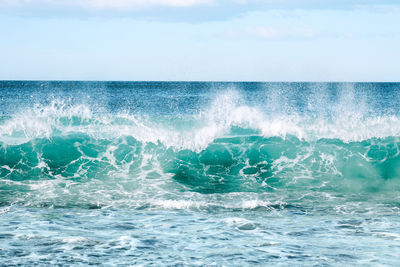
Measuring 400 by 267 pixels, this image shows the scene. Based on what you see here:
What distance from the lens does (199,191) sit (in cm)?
1171

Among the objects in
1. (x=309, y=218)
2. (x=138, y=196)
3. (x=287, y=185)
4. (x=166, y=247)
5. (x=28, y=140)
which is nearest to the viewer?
(x=166, y=247)

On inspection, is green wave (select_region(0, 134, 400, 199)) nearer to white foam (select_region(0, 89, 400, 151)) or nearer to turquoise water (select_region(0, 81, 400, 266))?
turquoise water (select_region(0, 81, 400, 266))

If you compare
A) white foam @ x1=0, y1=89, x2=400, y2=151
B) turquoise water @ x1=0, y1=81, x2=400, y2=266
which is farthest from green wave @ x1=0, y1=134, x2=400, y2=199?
white foam @ x1=0, y1=89, x2=400, y2=151

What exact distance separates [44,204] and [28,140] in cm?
650

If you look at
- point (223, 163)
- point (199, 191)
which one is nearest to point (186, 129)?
point (223, 163)

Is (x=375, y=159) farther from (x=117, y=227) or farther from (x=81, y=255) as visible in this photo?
(x=81, y=255)

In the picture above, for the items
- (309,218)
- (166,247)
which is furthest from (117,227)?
(309,218)

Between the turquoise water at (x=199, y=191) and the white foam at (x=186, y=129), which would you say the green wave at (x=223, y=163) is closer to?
the turquoise water at (x=199, y=191)

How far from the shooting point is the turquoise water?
6.89 metres

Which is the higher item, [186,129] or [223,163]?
[186,129]

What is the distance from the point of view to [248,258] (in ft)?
21.5

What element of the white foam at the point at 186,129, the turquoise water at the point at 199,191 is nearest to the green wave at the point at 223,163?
the turquoise water at the point at 199,191

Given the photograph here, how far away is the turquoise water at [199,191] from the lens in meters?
6.89

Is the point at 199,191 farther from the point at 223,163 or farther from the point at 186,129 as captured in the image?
the point at 186,129
